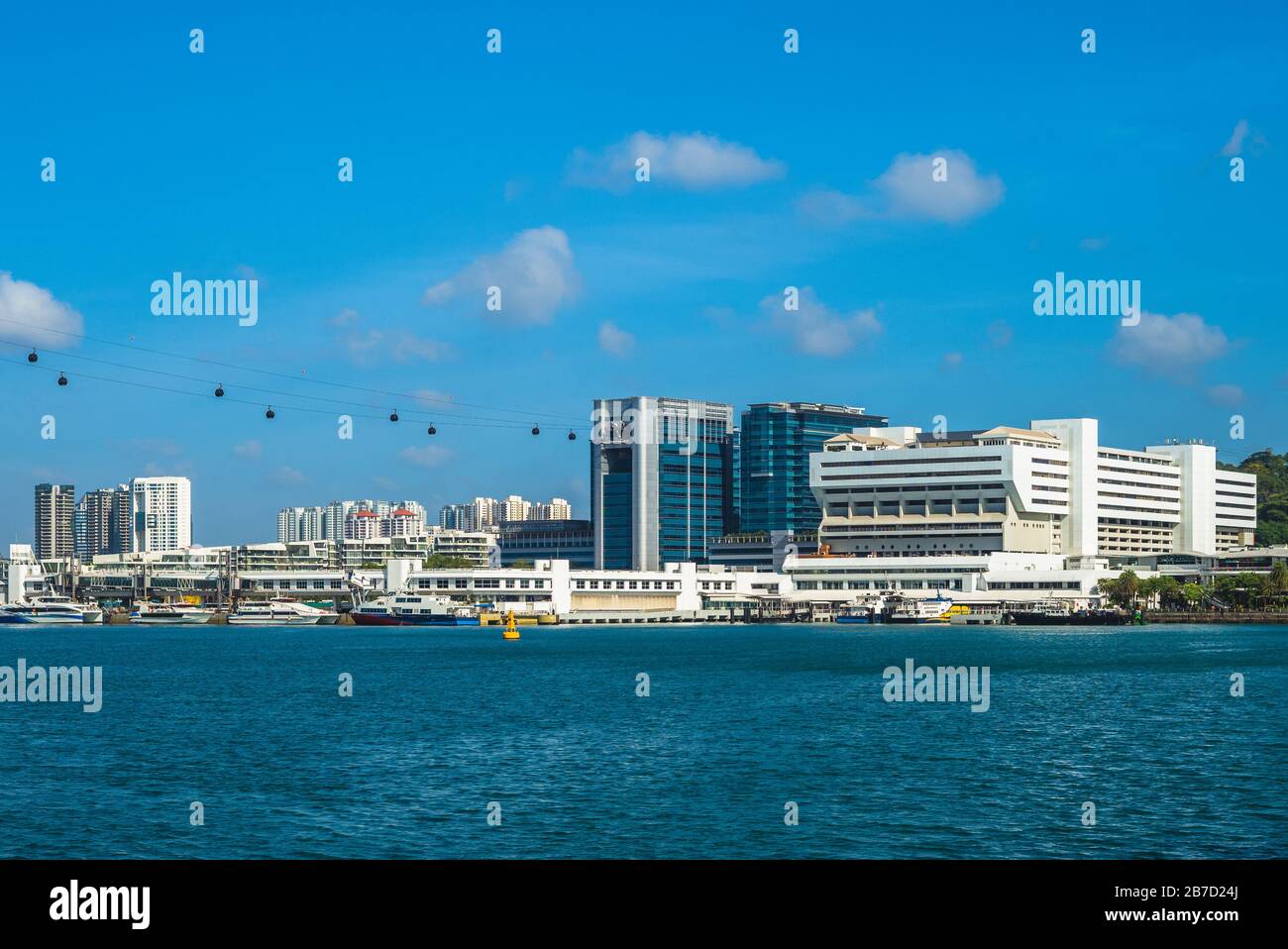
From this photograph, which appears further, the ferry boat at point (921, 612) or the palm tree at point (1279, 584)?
the palm tree at point (1279, 584)

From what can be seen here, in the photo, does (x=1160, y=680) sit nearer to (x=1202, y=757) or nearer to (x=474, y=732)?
(x=1202, y=757)

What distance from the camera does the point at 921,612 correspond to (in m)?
197

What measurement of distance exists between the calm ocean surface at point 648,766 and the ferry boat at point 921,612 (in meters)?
104

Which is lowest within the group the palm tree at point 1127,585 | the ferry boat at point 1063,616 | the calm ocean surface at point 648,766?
the ferry boat at point 1063,616

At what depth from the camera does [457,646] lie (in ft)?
442

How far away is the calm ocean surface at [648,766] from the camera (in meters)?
32.0

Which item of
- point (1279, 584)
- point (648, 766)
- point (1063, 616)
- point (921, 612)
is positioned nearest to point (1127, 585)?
point (1063, 616)

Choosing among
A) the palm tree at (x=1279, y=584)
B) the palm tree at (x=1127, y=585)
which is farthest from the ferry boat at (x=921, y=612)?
the palm tree at (x=1279, y=584)

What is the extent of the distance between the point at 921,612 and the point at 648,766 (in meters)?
158

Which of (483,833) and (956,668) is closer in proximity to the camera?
(483,833)

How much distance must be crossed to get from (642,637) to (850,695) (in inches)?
3516

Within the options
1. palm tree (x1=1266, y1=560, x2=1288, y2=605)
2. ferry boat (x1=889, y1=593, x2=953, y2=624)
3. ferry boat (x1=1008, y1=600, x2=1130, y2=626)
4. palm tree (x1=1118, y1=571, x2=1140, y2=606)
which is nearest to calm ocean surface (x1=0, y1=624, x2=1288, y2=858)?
ferry boat (x1=1008, y1=600, x2=1130, y2=626)

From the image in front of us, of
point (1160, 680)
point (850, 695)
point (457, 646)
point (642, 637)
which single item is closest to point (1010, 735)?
point (850, 695)

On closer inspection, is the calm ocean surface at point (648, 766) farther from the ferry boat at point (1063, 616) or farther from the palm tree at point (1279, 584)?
the palm tree at point (1279, 584)
